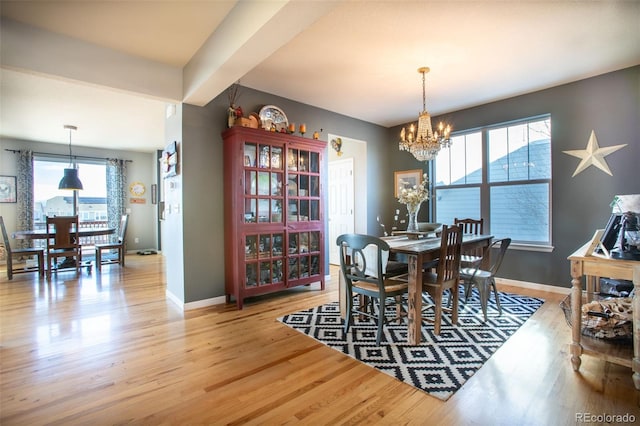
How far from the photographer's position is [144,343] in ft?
8.20

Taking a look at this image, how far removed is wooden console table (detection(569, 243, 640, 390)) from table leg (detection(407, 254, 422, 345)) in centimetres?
100

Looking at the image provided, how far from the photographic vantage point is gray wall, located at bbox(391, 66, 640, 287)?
11.1ft

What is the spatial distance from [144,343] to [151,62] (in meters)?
2.75

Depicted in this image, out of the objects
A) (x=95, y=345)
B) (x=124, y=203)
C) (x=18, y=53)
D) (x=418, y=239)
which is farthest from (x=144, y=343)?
(x=124, y=203)

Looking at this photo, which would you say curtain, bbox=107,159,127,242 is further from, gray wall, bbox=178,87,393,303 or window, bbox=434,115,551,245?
window, bbox=434,115,551,245

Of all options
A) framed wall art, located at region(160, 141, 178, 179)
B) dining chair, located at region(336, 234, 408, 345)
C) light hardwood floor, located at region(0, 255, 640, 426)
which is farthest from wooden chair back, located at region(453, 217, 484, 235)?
framed wall art, located at region(160, 141, 178, 179)

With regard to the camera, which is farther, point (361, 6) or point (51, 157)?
point (51, 157)

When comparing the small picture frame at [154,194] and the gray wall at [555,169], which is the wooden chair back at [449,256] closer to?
the gray wall at [555,169]

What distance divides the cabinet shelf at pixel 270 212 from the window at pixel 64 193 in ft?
17.2

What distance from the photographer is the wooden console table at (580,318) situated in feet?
5.83

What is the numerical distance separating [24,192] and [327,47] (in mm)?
7223

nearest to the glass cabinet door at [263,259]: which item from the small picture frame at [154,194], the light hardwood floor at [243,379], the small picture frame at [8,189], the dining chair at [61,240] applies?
the light hardwood floor at [243,379]

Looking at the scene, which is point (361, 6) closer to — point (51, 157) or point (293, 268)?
point (293, 268)

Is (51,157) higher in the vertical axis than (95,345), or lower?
higher
